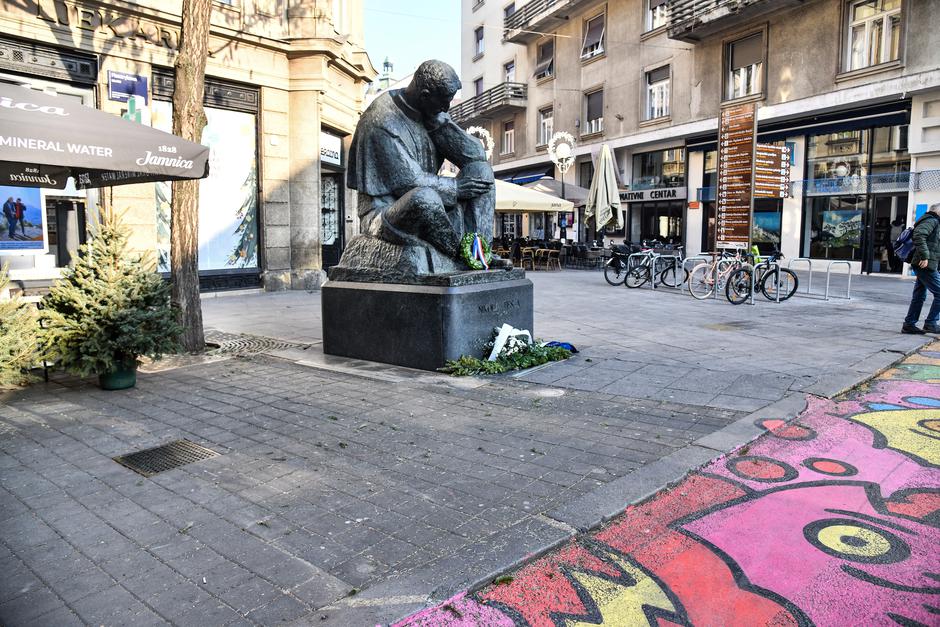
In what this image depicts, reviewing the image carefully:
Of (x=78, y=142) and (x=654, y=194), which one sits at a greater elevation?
(x=654, y=194)

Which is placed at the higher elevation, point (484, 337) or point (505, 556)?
point (484, 337)

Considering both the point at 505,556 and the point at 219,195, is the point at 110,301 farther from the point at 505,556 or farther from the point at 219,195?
the point at 219,195

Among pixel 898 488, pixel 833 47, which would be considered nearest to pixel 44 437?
pixel 898 488

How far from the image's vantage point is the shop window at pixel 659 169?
Answer: 25.4m

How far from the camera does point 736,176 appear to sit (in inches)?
526

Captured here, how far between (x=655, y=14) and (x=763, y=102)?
23.0 ft

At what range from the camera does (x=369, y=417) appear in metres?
4.71

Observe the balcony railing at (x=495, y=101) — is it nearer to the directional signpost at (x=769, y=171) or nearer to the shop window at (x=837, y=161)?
the shop window at (x=837, y=161)

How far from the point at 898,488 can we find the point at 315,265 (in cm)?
1273

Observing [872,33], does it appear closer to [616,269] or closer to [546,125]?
[616,269]

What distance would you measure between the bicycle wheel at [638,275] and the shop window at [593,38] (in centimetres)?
1672

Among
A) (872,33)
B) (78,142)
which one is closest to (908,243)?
(78,142)

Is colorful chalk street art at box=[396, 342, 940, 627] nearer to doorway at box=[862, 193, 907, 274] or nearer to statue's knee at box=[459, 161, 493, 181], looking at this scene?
statue's knee at box=[459, 161, 493, 181]

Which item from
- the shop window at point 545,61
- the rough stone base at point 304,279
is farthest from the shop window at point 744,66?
the rough stone base at point 304,279
